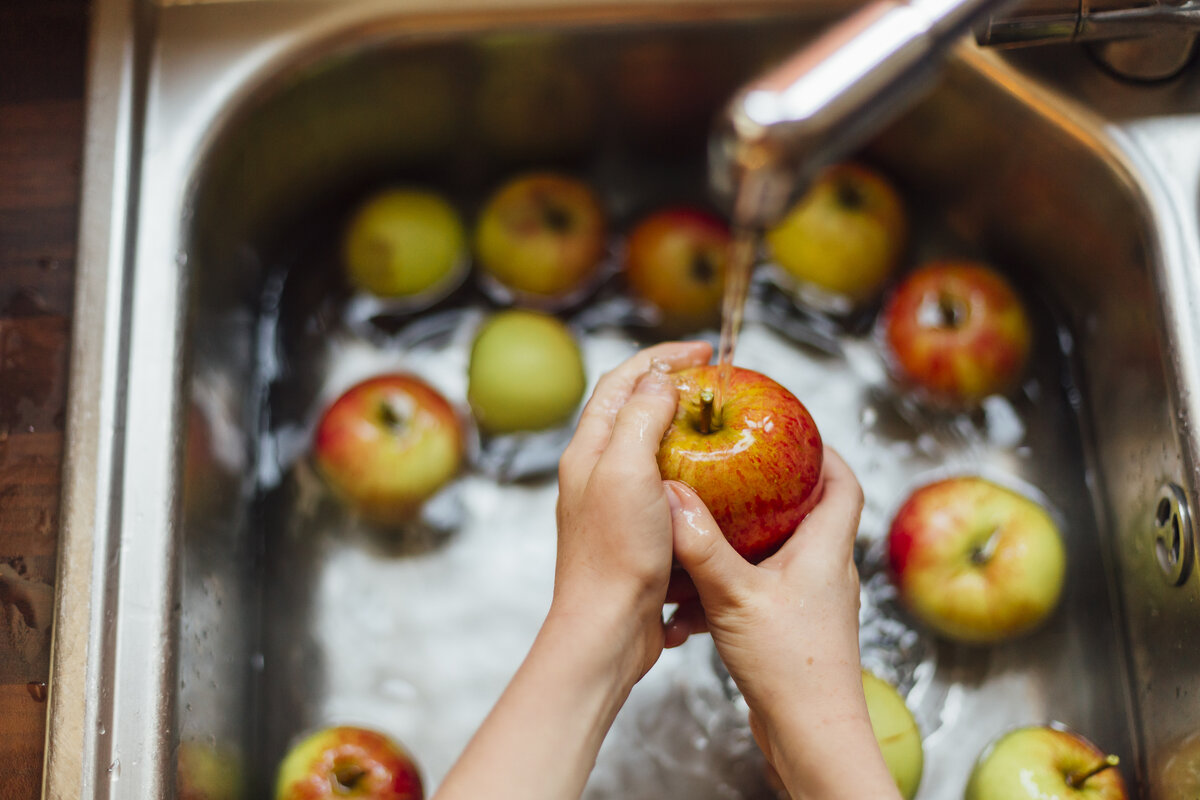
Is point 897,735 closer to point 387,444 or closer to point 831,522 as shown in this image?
point 831,522

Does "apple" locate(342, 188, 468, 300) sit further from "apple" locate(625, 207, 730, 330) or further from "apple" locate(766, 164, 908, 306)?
"apple" locate(766, 164, 908, 306)

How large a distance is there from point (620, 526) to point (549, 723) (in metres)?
0.16

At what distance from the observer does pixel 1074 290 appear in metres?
1.13

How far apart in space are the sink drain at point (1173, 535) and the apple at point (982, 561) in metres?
0.09

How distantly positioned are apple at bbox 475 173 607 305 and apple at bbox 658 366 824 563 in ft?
1.27

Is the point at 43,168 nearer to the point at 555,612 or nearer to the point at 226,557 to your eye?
the point at 226,557

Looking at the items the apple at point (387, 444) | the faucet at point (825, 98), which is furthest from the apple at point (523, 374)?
the faucet at point (825, 98)

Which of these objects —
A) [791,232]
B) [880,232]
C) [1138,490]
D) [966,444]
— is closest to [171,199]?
[791,232]

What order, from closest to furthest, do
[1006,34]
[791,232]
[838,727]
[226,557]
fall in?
[838,727]
[1006,34]
[226,557]
[791,232]

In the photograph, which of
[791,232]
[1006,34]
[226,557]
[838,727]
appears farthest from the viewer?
[791,232]

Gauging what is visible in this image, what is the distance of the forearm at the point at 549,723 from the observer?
0.70 metres

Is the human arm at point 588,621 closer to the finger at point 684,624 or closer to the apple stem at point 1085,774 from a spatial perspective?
the finger at point 684,624

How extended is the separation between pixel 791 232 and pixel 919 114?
20cm

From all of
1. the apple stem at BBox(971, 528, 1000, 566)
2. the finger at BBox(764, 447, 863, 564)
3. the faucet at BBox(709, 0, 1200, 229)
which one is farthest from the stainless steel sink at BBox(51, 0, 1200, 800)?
the faucet at BBox(709, 0, 1200, 229)
